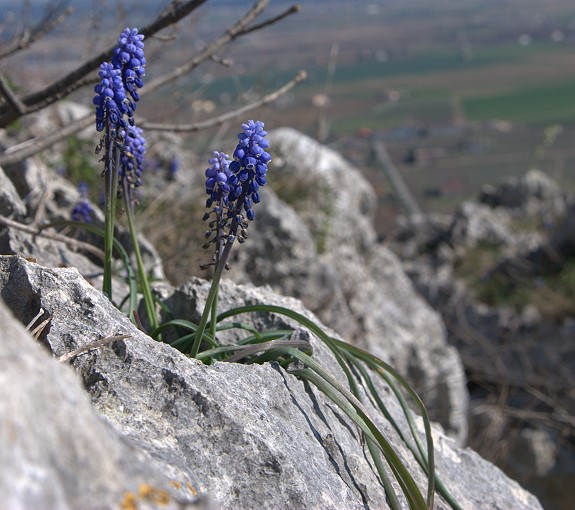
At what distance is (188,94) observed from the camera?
21.4 feet

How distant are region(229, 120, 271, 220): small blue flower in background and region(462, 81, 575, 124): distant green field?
3964cm

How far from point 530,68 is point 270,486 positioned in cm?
5840

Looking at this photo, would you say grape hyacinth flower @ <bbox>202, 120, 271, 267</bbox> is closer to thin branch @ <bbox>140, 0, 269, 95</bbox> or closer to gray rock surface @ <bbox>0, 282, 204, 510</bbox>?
gray rock surface @ <bbox>0, 282, 204, 510</bbox>

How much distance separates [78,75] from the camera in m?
3.53

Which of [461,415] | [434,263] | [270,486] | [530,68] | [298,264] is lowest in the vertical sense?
[530,68]

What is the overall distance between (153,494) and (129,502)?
6 centimetres

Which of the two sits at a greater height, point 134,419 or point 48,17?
point 48,17

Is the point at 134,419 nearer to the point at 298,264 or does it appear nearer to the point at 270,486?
the point at 270,486

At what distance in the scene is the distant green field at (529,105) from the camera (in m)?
41.5

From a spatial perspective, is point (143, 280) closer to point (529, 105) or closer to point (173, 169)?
point (173, 169)

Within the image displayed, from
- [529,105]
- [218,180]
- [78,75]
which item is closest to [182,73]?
[78,75]

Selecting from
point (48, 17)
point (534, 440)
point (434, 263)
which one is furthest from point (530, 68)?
point (48, 17)

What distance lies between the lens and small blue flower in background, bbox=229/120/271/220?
2072mm

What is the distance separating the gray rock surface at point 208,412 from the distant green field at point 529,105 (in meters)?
39.7
